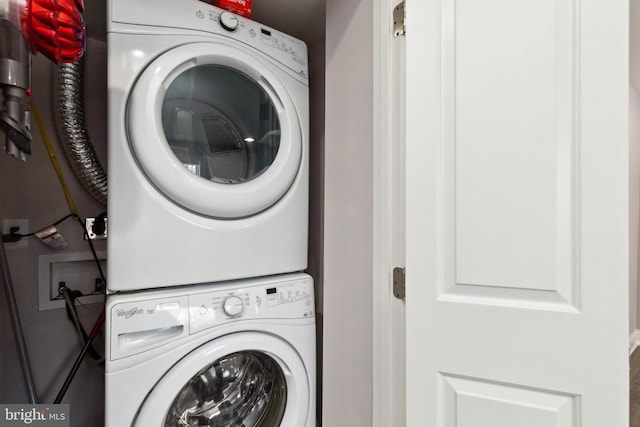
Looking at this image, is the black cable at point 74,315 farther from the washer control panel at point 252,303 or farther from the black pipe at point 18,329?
the washer control panel at point 252,303

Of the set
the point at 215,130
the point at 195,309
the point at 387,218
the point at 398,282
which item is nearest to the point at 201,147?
the point at 215,130

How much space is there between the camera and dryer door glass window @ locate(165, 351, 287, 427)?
1.08 meters

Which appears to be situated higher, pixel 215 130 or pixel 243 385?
pixel 215 130

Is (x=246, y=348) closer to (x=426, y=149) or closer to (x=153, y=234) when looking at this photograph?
(x=153, y=234)

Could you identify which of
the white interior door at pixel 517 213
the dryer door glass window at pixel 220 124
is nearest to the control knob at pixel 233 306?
the dryer door glass window at pixel 220 124

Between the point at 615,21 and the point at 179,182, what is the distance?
1099 millimetres

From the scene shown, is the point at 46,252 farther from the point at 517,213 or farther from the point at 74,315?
the point at 517,213

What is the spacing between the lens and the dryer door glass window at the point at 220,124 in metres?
1.04

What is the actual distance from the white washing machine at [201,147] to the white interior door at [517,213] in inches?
19.3

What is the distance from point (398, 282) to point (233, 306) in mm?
516

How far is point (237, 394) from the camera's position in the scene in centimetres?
118

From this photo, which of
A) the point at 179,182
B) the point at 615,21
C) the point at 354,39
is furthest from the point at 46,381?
the point at 615,21

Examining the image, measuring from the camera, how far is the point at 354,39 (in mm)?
1133

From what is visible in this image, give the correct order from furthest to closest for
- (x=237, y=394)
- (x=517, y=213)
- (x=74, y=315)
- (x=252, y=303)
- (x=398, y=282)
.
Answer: (x=74, y=315) → (x=237, y=394) → (x=252, y=303) → (x=398, y=282) → (x=517, y=213)
